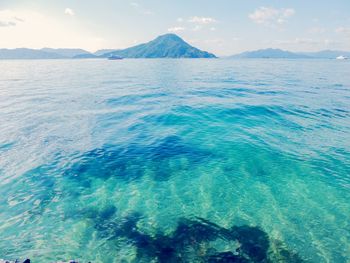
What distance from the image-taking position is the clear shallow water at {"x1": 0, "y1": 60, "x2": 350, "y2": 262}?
11125 millimetres

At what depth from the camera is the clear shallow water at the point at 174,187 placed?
36.5 ft

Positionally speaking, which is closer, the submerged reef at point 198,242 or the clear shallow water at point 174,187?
the submerged reef at point 198,242

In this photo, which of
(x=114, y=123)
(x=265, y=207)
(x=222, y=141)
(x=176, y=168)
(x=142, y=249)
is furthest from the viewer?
(x=114, y=123)

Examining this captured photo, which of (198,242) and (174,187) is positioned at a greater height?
(198,242)

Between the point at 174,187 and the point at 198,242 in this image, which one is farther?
the point at 174,187

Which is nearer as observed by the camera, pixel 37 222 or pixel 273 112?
pixel 37 222

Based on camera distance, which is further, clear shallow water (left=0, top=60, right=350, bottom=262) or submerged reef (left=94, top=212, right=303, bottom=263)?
clear shallow water (left=0, top=60, right=350, bottom=262)

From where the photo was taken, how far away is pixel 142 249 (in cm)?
1084

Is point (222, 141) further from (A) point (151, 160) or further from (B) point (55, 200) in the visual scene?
(B) point (55, 200)

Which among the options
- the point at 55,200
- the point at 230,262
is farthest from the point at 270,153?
the point at 55,200

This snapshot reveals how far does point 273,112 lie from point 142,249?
93.2ft

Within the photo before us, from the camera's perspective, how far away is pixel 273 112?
3297 centimetres

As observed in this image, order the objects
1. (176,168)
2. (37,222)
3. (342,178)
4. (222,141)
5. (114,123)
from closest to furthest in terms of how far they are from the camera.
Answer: (37,222) → (342,178) → (176,168) → (222,141) → (114,123)

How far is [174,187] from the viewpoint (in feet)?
52.1
